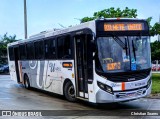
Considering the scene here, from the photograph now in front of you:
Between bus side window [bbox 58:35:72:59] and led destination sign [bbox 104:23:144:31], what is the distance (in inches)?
92.8

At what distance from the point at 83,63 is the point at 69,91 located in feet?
6.68

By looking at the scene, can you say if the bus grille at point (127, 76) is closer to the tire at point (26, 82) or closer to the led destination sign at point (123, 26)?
the led destination sign at point (123, 26)

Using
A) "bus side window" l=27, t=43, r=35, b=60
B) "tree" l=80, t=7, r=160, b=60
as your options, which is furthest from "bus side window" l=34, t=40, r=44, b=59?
"tree" l=80, t=7, r=160, b=60

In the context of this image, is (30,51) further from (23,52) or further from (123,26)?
(123,26)

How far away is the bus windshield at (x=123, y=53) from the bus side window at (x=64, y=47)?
7.56ft

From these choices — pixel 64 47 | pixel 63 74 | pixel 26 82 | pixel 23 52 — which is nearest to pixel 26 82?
pixel 26 82

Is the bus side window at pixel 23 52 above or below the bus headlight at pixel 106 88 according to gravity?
above

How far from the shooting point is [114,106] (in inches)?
499

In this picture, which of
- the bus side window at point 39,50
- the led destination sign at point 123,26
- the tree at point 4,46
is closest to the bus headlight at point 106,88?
the led destination sign at point 123,26

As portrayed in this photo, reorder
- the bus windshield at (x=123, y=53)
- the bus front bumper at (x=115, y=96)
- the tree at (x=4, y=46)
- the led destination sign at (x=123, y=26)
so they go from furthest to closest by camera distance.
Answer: the tree at (x=4, y=46)
the led destination sign at (x=123, y=26)
the bus windshield at (x=123, y=53)
the bus front bumper at (x=115, y=96)

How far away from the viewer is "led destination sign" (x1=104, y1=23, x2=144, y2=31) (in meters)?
11.8

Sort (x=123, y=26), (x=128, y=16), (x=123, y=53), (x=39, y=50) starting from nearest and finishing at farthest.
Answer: (x=123, y=53) → (x=123, y=26) → (x=39, y=50) → (x=128, y=16)

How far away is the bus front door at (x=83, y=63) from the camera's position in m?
12.0

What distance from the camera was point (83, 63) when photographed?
40.9 feet
